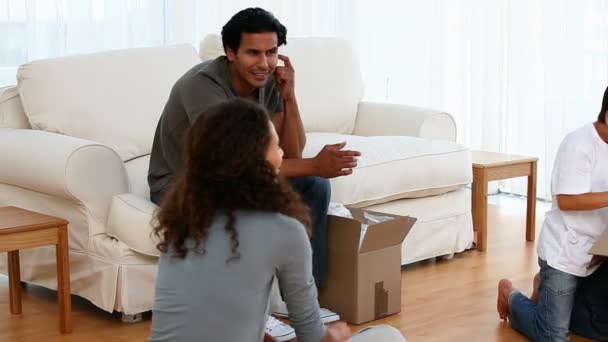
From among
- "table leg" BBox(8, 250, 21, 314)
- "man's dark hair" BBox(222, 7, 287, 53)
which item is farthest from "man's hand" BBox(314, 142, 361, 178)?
"table leg" BBox(8, 250, 21, 314)

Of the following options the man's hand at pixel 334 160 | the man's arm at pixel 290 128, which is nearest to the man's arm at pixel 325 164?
the man's hand at pixel 334 160

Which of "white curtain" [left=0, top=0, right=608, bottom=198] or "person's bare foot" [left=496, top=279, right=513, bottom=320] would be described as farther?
"white curtain" [left=0, top=0, right=608, bottom=198]

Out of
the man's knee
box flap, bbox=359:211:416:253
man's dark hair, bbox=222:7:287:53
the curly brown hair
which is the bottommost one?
box flap, bbox=359:211:416:253

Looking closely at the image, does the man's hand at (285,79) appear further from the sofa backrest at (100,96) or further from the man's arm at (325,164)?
the sofa backrest at (100,96)

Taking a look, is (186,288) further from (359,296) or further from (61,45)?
(61,45)

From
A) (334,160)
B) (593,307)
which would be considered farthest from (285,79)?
(593,307)

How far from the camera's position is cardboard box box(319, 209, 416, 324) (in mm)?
3270

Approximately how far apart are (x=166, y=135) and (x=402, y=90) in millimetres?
2954

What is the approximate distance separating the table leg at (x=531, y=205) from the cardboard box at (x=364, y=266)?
1282 millimetres

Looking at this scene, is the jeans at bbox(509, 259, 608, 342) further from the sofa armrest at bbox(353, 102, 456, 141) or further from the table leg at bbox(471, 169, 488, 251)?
the sofa armrest at bbox(353, 102, 456, 141)

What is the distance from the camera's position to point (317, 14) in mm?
5703

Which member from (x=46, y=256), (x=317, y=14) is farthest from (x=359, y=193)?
(x=317, y=14)

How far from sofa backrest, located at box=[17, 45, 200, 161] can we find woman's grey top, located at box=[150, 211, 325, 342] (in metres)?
1.90

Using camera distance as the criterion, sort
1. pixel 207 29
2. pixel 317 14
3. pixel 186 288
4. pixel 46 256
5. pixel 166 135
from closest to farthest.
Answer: pixel 186 288, pixel 166 135, pixel 46 256, pixel 207 29, pixel 317 14
